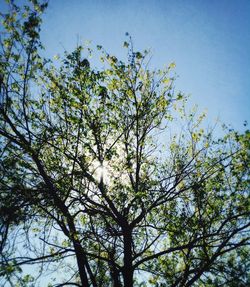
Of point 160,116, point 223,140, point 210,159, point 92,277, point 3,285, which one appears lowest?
point 3,285

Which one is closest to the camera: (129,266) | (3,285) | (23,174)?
(3,285)

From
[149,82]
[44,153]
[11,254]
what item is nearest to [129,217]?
[44,153]

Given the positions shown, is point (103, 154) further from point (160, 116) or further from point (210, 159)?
point (210, 159)

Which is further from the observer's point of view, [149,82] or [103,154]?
[149,82]

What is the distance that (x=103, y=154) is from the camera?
11.5 metres

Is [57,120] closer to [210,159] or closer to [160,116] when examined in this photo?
[160,116]

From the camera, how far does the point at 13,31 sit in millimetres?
9492

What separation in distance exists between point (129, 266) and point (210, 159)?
6863mm

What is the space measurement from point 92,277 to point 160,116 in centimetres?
859

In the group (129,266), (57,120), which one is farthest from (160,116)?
(129,266)

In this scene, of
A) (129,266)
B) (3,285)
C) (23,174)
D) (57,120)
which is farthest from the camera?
(57,120)

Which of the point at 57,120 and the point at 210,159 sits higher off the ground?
the point at 57,120

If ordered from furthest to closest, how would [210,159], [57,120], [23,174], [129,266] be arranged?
[210,159] → [57,120] → [129,266] → [23,174]

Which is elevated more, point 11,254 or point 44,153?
point 44,153
